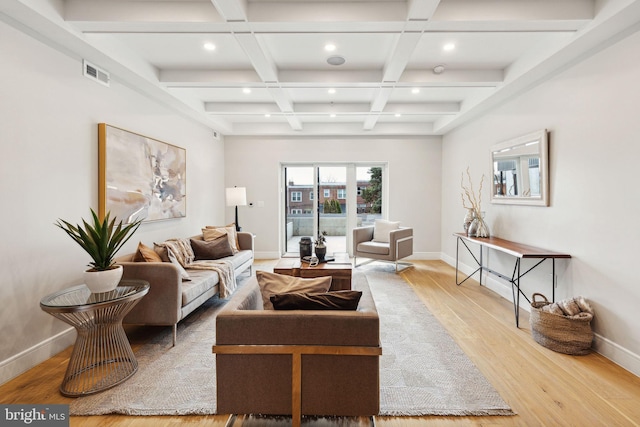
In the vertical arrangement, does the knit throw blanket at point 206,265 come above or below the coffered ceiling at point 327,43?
below

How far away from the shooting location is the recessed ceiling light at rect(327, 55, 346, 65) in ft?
10.6

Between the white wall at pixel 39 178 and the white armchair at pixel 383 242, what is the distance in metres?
3.84

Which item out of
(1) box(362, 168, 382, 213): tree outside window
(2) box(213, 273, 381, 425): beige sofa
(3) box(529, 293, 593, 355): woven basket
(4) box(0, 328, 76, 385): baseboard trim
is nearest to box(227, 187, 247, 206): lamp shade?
(1) box(362, 168, 382, 213): tree outside window

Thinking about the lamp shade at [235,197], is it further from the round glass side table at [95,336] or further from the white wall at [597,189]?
the white wall at [597,189]

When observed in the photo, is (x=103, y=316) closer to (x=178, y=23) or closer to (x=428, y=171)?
(x=178, y=23)

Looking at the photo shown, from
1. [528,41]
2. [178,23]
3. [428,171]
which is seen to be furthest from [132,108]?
[428,171]

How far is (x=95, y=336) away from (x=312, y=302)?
5.47 ft

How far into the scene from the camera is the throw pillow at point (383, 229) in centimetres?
557

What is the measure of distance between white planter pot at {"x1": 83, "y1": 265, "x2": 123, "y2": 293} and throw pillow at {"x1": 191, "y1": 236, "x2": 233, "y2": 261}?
1.82 metres

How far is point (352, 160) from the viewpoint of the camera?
6312mm

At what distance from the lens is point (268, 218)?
6.36 meters

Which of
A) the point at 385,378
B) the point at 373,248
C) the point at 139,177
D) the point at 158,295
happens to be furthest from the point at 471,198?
the point at 139,177

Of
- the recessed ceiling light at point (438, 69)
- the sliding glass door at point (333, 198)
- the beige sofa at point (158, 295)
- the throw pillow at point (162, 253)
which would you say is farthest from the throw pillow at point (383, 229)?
the beige sofa at point (158, 295)

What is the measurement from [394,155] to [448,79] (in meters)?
2.68
